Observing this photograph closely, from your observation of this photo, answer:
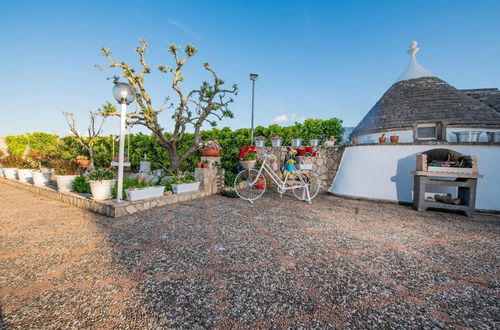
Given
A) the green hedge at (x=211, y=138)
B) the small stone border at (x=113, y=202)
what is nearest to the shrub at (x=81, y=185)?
the small stone border at (x=113, y=202)

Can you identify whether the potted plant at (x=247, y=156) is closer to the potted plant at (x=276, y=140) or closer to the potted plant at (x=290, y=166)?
the potted plant at (x=290, y=166)

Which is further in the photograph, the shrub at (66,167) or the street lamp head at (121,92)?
the shrub at (66,167)

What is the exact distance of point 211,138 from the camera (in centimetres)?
912

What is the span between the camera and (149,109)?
7418 mm

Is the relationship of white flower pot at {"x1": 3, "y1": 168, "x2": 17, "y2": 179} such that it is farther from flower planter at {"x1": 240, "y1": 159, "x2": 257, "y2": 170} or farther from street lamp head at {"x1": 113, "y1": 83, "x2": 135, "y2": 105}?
flower planter at {"x1": 240, "y1": 159, "x2": 257, "y2": 170}

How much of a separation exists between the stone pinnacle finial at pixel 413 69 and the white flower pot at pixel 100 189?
14.1 metres

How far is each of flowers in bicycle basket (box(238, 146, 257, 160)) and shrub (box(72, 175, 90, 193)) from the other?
3977mm

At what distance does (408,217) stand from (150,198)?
5504 mm

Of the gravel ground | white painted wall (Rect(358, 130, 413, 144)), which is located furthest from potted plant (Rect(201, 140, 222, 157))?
white painted wall (Rect(358, 130, 413, 144))

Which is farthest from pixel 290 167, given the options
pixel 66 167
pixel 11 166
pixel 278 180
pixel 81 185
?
pixel 11 166


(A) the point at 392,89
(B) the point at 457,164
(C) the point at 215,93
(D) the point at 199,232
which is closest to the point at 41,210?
(D) the point at 199,232

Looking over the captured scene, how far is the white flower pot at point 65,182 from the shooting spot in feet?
17.1

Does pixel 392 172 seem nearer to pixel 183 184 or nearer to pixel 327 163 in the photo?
pixel 327 163

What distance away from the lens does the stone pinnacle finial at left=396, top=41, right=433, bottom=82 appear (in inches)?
412
